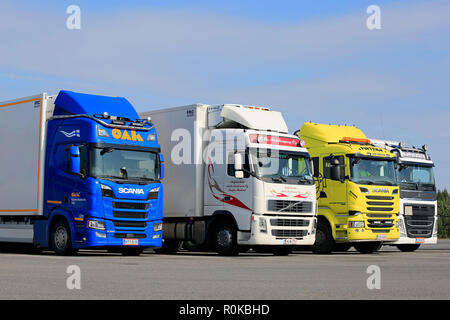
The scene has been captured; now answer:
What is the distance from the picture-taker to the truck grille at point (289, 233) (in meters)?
19.9

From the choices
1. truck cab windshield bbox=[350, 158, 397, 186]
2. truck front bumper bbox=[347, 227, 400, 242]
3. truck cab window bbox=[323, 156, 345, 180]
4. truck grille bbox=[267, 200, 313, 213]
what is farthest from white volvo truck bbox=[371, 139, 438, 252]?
truck grille bbox=[267, 200, 313, 213]

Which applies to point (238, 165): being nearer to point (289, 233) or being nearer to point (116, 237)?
point (289, 233)

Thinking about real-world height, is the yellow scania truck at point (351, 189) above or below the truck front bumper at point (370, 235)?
above

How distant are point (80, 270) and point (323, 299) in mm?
5744

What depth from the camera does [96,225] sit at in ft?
60.4

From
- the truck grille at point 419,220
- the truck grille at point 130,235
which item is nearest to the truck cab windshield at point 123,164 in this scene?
the truck grille at point 130,235

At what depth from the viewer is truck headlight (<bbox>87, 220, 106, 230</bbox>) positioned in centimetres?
1834

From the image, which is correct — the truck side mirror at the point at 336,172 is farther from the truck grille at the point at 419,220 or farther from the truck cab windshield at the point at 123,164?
the truck cab windshield at the point at 123,164

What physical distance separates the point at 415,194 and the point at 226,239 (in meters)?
8.28

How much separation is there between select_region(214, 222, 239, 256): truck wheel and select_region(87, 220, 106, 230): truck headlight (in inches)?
139

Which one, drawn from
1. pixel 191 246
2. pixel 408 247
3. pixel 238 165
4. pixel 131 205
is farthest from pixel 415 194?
pixel 131 205

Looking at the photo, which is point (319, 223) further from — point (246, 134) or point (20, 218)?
point (20, 218)

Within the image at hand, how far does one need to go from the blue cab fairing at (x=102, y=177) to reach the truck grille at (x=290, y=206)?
3.04 meters
